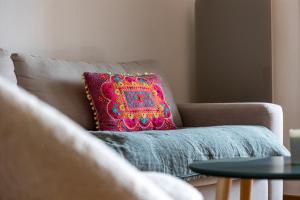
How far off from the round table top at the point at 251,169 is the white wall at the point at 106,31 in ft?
4.73

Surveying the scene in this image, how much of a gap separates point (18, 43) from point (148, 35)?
0.97 meters

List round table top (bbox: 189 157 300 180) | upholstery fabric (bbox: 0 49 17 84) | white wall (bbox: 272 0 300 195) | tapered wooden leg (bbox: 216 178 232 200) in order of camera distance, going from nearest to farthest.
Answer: round table top (bbox: 189 157 300 180) → tapered wooden leg (bbox: 216 178 232 200) → upholstery fabric (bbox: 0 49 17 84) → white wall (bbox: 272 0 300 195)

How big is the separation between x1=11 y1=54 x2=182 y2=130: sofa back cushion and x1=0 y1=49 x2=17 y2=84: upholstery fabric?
0.09m

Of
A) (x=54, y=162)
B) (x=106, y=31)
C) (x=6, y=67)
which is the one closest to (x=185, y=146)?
(x=6, y=67)

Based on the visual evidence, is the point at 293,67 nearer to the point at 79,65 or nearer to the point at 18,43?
the point at 79,65

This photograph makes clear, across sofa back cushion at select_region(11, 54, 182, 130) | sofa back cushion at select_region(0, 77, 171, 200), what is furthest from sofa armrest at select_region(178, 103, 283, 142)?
sofa back cushion at select_region(0, 77, 171, 200)

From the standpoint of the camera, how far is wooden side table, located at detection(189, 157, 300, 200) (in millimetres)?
1229

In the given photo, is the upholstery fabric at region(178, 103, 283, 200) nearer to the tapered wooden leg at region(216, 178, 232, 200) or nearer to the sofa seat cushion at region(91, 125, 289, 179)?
the sofa seat cushion at region(91, 125, 289, 179)

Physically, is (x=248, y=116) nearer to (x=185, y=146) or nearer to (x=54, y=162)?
(x=185, y=146)

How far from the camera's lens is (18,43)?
252 cm

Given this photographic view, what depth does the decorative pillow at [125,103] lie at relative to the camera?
7.39ft

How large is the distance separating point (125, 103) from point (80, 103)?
0.21m

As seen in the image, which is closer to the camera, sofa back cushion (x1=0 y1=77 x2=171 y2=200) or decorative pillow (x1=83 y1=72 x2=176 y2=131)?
sofa back cushion (x1=0 y1=77 x2=171 y2=200)

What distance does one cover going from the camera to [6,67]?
2.09m
